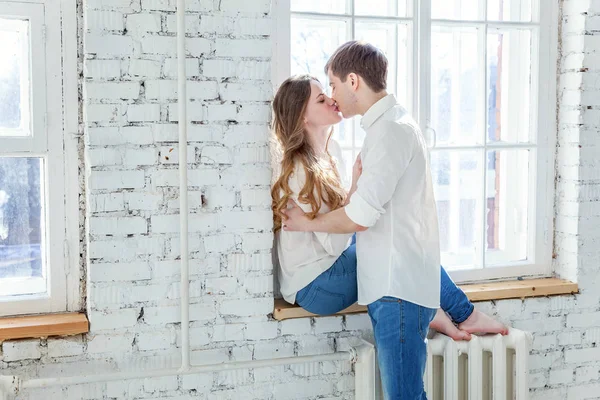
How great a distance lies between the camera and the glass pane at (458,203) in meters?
3.48

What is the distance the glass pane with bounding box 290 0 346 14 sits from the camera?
10.4 feet

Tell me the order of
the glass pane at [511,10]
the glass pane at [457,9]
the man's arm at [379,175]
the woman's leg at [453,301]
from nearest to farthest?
the man's arm at [379,175]
the woman's leg at [453,301]
the glass pane at [457,9]
the glass pane at [511,10]

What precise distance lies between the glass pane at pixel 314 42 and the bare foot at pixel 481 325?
1153mm

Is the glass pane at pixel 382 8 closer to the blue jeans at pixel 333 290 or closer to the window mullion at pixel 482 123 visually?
the window mullion at pixel 482 123

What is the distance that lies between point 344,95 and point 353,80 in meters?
0.07

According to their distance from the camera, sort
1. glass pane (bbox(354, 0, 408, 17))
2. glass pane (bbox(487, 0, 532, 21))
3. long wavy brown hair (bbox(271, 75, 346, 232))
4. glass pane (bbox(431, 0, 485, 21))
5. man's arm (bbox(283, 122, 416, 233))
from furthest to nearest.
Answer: glass pane (bbox(487, 0, 532, 21)) < glass pane (bbox(431, 0, 485, 21)) < glass pane (bbox(354, 0, 408, 17)) < long wavy brown hair (bbox(271, 75, 346, 232)) < man's arm (bbox(283, 122, 416, 233))

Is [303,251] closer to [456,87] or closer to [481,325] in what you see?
[481,325]

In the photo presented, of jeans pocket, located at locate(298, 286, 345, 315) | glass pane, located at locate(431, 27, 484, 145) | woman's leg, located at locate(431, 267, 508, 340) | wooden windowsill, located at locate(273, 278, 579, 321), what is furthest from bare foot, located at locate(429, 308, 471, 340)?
glass pane, located at locate(431, 27, 484, 145)

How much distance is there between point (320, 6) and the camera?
3199 millimetres

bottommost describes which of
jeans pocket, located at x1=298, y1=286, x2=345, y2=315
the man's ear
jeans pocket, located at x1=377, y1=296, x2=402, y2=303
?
jeans pocket, located at x1=298, y1=286, x2=345, y2=315

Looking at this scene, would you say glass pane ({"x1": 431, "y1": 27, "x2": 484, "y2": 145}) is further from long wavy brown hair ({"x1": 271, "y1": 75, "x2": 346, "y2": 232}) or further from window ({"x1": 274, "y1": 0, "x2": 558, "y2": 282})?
long wavy brown hair ({"x1": 271, "y1": 75, "x2": 346, "y2": 232})

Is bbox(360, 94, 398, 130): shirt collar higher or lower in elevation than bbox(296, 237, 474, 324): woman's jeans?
higher

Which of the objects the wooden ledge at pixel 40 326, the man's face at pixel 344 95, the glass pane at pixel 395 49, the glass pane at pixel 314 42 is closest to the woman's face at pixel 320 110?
the man's face at pixel 344 95

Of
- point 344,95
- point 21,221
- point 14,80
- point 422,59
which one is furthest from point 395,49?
point 21,221
